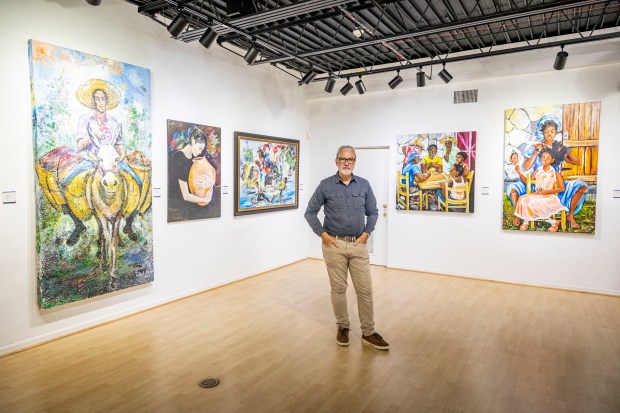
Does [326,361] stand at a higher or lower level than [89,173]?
lower

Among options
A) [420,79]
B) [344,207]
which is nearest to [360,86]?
[420,79]

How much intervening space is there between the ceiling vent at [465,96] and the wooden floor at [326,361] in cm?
306

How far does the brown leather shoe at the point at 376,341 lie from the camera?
3.65 meters

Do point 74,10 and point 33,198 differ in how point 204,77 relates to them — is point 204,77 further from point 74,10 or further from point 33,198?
point 33,198

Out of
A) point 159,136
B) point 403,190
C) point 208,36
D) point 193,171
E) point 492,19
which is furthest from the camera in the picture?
point 403,190

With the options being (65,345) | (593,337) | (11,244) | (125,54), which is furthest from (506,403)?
(125,54)

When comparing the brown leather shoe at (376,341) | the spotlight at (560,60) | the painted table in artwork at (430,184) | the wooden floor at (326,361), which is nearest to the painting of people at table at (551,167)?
the spotlight at (560,60)

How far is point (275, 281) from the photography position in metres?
6.18

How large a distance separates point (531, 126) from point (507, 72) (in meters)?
0.87

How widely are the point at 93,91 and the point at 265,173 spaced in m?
3.00

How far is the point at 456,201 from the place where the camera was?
647cm

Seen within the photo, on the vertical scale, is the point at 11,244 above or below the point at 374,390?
above

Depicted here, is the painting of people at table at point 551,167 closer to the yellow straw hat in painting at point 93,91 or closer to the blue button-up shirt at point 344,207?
the blue button-up shirt at point 344,207

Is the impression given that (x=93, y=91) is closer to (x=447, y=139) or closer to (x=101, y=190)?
(x=101, y=190)
